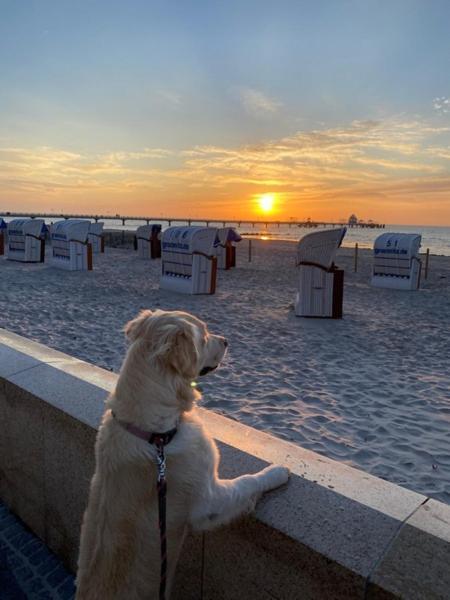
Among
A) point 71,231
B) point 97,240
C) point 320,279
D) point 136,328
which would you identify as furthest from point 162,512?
point 97,240

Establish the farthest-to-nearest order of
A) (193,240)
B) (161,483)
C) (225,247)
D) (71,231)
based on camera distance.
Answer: (225,247) → (71,231) → (193,240) → (161,483)

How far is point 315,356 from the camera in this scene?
8797 mm

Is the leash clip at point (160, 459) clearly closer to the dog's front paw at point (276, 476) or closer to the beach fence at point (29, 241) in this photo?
the dog's front paw at point (276, 476)

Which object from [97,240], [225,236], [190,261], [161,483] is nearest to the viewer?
[161,483]

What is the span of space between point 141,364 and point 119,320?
30.7 feet

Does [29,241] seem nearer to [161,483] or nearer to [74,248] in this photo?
[74,248]

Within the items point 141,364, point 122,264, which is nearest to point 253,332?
point 141,364

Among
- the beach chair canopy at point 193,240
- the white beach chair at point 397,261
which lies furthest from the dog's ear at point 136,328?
the white beach chair at point 397,261

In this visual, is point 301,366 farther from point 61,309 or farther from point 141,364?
point 61,309

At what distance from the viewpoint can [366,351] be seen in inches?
367

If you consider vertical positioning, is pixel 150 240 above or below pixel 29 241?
above

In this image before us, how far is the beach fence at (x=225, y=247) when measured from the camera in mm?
24438

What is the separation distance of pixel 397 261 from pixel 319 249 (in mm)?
7296

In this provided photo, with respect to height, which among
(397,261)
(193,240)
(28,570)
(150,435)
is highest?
(193,240)
